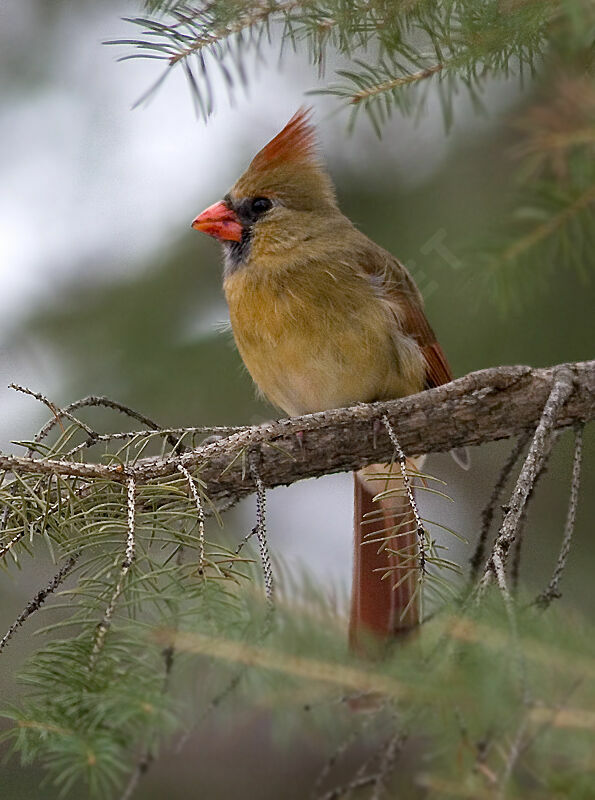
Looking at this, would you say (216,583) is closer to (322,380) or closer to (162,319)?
(322,380)

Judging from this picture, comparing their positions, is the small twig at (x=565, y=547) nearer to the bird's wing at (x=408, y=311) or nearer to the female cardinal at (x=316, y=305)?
the female cardinal at (x=316, y=305)

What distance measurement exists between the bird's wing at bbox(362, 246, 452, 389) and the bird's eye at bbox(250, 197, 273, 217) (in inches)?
13.1

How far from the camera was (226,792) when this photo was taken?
10.5ft

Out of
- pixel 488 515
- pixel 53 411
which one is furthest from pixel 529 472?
pixel 53 411

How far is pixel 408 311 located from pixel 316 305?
0.86ft

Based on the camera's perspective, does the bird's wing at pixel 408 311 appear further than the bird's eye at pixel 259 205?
No

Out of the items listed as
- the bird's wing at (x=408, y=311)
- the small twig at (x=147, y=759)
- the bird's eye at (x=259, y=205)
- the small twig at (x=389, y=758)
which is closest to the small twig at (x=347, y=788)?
the small twig at (x=389, y=758)

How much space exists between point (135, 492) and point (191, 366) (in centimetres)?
149

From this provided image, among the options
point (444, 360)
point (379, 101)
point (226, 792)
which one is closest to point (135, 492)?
point (379, 101)

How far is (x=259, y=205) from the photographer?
2664 millimetres

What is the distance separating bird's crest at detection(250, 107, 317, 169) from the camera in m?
2.56

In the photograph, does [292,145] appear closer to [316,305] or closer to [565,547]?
[316,305]

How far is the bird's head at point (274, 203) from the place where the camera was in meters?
2.59

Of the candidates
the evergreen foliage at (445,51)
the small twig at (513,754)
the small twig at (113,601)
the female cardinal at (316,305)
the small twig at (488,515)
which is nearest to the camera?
the small twig at (513,754)
